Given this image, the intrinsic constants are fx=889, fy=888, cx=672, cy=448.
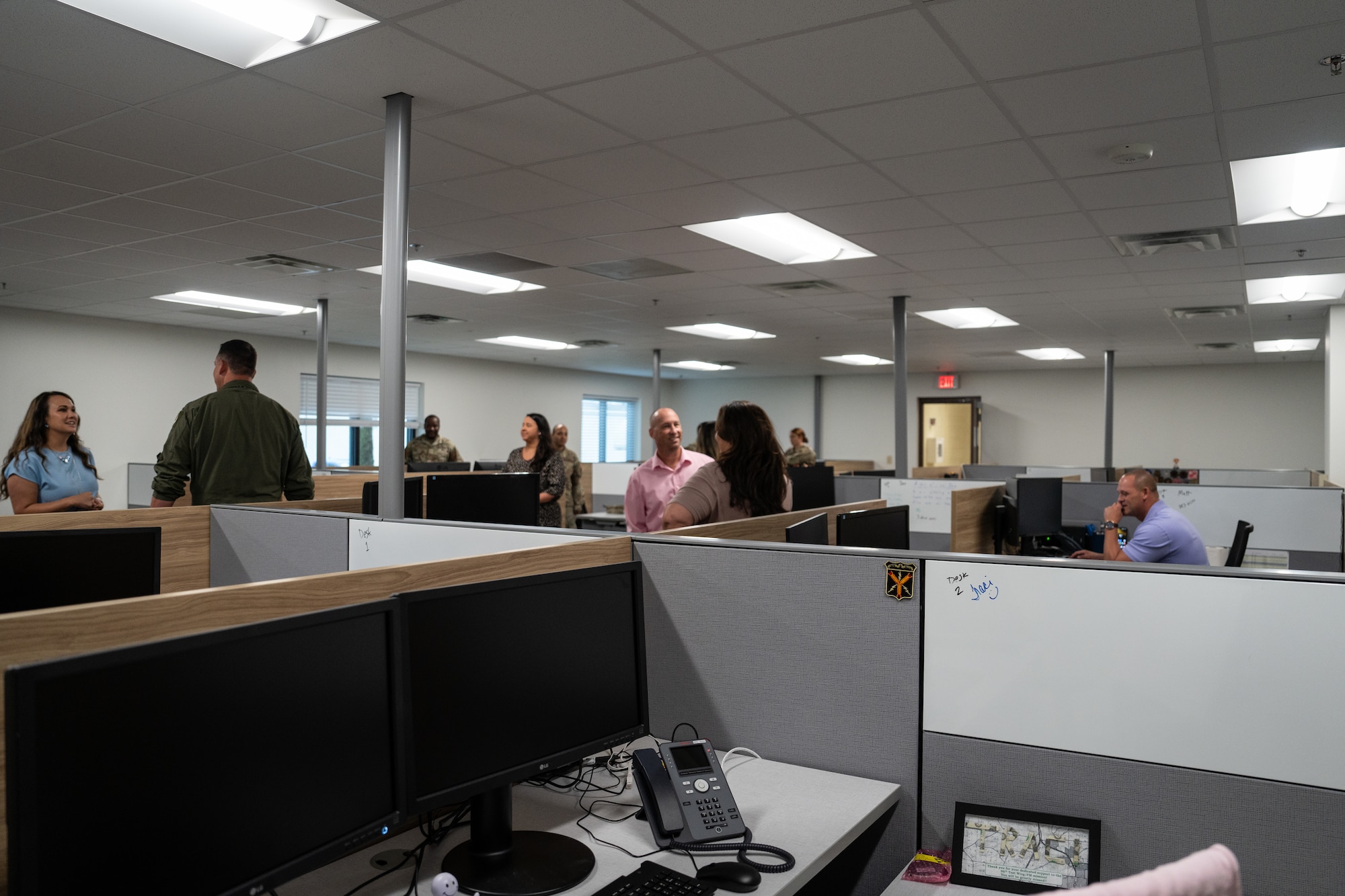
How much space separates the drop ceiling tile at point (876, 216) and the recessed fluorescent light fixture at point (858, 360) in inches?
263

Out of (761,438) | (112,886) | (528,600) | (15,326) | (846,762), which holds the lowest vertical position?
(846,762)

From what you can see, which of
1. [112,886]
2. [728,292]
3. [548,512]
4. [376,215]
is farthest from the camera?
[728,292]

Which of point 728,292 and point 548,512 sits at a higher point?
point 728,292

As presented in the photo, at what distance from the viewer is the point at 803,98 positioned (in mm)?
3055

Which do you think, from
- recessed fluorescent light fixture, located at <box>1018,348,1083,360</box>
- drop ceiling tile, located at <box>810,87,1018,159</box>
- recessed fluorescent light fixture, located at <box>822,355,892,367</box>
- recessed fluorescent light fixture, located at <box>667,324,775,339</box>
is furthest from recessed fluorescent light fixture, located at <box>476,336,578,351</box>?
drop ceiling tile, located at <box>810,87,1018,159</box>

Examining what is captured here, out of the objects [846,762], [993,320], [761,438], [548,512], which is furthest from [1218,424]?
[846,762]

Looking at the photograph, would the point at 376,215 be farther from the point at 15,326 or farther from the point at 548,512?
the point at 15,326

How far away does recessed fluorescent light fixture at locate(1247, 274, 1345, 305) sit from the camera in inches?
238

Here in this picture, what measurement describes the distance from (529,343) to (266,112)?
702cm

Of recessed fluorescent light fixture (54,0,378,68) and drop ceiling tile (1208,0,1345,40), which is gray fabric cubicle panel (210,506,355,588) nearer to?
recessed fluorescent light fixture (54,0,378,68)

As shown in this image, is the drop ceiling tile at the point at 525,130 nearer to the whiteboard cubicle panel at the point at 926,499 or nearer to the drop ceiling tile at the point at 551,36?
the drop ceiling tile at the point at 551,36

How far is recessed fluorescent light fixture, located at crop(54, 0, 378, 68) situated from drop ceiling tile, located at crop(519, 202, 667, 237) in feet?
5.96

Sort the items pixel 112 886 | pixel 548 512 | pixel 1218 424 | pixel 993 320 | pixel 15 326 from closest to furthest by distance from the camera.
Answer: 1. pixel 112 886
2. pixel 548 512
3. pixel 15 326
4. pixel 993 320
5. pixel 1218 424

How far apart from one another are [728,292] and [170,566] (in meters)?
4.89
